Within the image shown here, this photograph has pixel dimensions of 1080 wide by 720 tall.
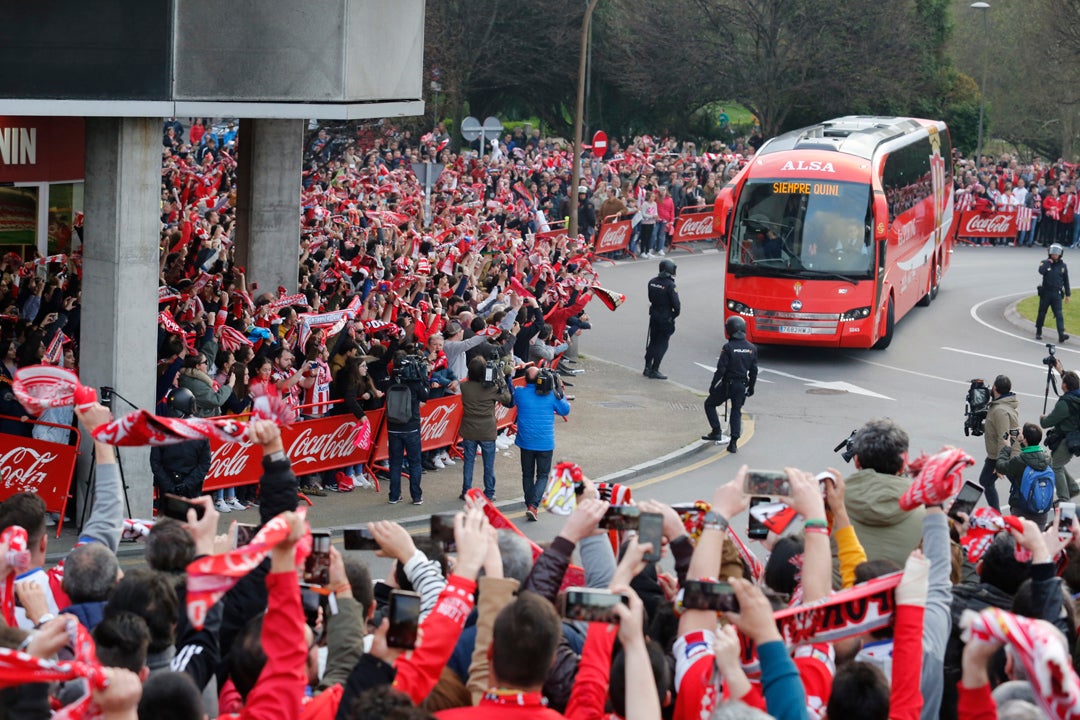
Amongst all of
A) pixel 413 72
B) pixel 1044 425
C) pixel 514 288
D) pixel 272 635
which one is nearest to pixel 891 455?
pixel 272 635

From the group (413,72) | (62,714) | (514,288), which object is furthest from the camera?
(514,288)

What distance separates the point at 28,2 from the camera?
481 inches

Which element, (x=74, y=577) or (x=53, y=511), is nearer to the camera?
(x=74, y=577)

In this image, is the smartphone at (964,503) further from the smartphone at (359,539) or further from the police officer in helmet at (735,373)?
the police officer in helmet at (735,373)

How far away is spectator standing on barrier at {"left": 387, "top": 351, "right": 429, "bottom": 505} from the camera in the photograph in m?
15.1

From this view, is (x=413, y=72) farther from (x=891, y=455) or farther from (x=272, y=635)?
(x=272, y=635)

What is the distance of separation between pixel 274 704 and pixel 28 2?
29.5 ft

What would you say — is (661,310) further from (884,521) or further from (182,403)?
(884,521)

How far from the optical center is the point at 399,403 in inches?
595

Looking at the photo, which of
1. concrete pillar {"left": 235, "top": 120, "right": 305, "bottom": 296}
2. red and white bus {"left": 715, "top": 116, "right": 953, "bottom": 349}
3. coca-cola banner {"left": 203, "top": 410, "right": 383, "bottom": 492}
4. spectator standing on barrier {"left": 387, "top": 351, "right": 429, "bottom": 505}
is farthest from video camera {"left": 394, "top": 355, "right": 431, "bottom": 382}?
red and white bus {"left": 715, "top": 116, "right": 953, "bottom": 349}

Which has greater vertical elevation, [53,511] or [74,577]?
[74,577]

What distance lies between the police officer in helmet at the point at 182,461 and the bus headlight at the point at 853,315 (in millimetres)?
13055

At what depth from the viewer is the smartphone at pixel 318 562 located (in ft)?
18.4

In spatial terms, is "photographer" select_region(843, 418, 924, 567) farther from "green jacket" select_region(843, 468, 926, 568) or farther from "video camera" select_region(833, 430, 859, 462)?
"video camera" select_region(833, 430, 859, 462)
